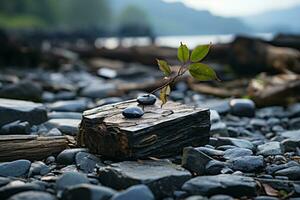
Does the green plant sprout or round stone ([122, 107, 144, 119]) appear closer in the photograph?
round stone ([122, 107, 144, 119])

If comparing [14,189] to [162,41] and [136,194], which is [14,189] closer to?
[136,194]

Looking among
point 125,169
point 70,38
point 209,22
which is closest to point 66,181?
point 125,169

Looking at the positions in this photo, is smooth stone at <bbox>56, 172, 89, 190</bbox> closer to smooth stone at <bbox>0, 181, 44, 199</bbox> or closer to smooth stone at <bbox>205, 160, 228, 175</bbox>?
smooth stone at <bbox>0, 181, 44, 199</bbox>

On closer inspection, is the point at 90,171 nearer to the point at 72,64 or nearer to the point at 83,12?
the point at 72,64

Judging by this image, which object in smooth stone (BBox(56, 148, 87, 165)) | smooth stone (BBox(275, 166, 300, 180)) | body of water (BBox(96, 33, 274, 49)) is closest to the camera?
smooth stone (BBox(275, 166, 300, 180))

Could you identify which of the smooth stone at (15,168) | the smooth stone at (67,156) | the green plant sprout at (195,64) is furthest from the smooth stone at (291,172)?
the smooth stone at (15,168)

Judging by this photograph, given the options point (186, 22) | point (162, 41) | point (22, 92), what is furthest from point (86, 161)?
point (186, 22)

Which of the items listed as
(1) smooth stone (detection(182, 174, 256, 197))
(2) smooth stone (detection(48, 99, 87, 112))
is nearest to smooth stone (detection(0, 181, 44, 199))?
(1) smooth stone (detection(182, 174, 256, 197))
